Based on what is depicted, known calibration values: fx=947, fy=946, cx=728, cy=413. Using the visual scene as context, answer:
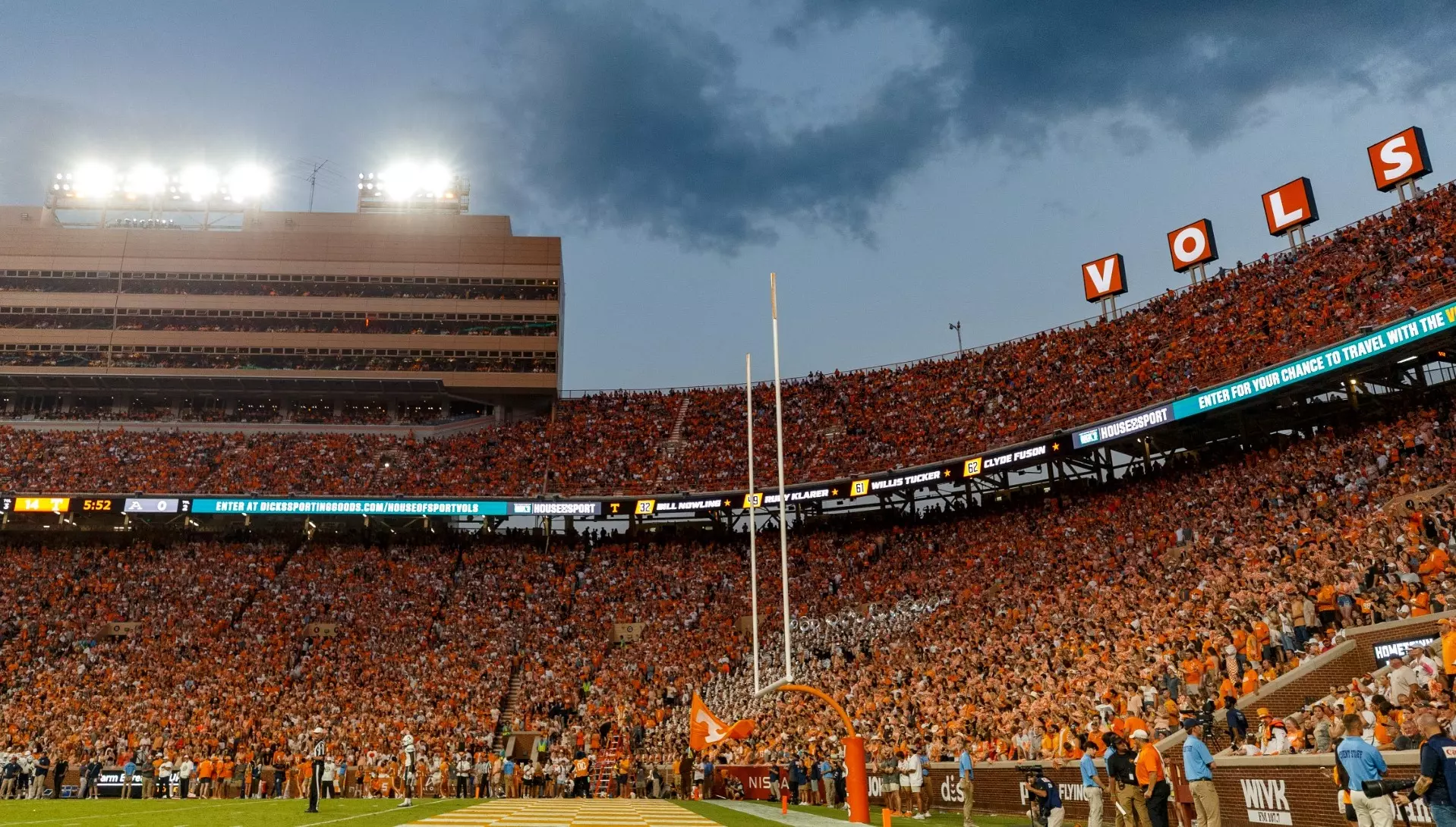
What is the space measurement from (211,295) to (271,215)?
255 inches

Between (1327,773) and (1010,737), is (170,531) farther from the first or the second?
(1327,773)

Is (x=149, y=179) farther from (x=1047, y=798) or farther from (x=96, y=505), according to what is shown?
(x=1047, y=798)

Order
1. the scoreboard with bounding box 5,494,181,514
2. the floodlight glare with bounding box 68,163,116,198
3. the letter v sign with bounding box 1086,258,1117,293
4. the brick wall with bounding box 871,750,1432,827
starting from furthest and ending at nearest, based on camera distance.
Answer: the floodlight glare with bounding box 68,163,116,198, the letter v sign with bounding box 1086,258,1117,293, the scoreboard with bounding box 5,494,181,514, the brick wall with bounding box 871,750,1432,827

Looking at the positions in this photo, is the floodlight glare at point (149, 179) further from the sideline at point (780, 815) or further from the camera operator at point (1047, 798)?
the camera operator at point (1047, 798)

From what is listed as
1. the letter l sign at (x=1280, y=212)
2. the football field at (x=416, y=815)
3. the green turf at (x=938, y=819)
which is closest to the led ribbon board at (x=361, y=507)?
the football field at (x=416, y=815)

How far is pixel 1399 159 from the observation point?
34688 mm

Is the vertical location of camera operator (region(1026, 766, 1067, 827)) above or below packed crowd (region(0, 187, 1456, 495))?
below

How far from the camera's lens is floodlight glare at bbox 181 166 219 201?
2282 inches

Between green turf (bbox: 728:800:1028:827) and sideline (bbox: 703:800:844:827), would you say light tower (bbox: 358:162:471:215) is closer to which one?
sideline (bbox: 703:800:844:827)

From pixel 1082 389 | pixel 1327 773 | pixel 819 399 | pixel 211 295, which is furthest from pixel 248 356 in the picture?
pixel 1327 773

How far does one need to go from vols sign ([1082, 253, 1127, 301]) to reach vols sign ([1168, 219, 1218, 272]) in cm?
260

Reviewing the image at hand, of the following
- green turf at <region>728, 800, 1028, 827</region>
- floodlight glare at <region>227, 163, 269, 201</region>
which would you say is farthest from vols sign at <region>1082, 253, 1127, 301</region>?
floodlight glare at <region>227, 163, 269, 201</region>

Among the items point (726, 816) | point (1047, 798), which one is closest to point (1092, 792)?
point (1047, 798)

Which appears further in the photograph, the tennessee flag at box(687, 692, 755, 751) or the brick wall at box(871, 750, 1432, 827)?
the tennessee flag at box(687, 692, 755, 751)
